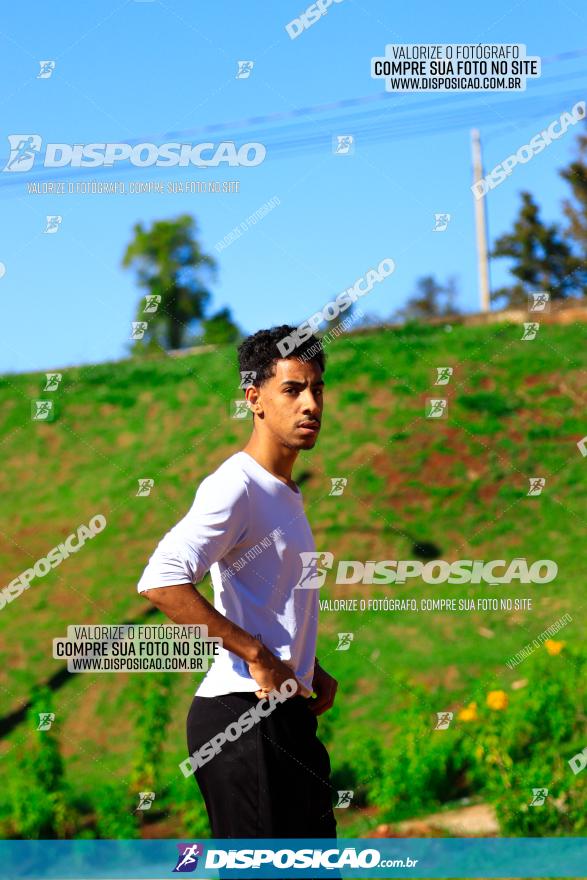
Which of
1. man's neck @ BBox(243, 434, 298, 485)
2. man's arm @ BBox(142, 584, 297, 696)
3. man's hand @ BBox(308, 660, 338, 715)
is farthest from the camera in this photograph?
man's hand @ BBox(308, 660, 338, 715)

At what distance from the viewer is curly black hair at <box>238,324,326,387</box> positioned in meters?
3.75

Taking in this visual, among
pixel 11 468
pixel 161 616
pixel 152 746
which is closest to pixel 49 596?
pixel 161 616

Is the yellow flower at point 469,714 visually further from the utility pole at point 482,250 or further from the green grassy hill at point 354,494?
the utility pole at point 482,250

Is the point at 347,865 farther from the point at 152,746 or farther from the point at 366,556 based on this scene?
the point at 366,556

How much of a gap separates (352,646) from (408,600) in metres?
0.82

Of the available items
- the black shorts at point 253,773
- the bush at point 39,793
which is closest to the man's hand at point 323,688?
the black shorts at point 253,773

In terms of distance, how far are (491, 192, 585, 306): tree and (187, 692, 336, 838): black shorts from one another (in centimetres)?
1122

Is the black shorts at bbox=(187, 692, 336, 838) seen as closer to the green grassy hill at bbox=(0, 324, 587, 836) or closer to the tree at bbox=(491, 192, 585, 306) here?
the green grassy hill at bbox=(0, 324, 587, 836)

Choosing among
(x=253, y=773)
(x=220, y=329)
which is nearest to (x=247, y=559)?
(x=253, y=773)

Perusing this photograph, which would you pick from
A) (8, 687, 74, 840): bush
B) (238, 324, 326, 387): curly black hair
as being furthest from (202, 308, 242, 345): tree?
(238, 324, 326, 387): curly black hair

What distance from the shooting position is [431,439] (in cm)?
1180

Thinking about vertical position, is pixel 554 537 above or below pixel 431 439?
below

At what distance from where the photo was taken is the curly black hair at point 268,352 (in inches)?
148

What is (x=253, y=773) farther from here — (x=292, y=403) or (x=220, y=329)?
(x=220, y=329)
